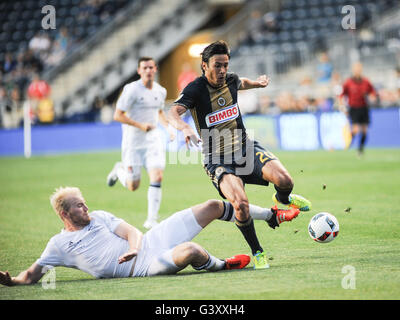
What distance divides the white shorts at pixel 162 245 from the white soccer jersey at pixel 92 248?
123 mm

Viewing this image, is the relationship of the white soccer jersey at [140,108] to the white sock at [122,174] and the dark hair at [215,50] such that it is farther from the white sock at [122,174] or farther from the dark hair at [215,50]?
the dark hair at [215,50]

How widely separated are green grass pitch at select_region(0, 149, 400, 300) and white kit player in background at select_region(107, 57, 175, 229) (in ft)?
2.66

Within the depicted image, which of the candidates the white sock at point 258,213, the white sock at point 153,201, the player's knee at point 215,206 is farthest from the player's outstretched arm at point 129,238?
the white sock at point 153,201

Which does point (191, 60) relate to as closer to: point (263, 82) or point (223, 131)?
point (263, 82)

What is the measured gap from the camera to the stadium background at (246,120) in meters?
6.82

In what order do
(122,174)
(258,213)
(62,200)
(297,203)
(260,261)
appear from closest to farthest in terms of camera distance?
1. (62,200)
2. (260,261)
3. (258,213)
4. (297,203)
5. (122,174)

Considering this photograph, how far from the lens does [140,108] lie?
451 inches

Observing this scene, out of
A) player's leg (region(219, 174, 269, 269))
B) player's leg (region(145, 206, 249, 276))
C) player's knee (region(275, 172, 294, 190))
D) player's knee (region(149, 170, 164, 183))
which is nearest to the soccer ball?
player's knee (region(275, 172, 294, 190))

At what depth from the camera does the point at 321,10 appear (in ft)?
101

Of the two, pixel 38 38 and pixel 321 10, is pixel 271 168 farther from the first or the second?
pixel 38 38

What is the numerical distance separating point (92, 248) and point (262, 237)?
305 cm

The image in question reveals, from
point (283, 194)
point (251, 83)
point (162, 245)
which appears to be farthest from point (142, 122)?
point (162, 245)

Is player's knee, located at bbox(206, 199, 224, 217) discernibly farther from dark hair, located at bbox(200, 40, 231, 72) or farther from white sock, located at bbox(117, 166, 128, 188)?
white sock, located at bbox(117, 166, 128, 188)

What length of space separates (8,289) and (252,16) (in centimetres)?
2661
